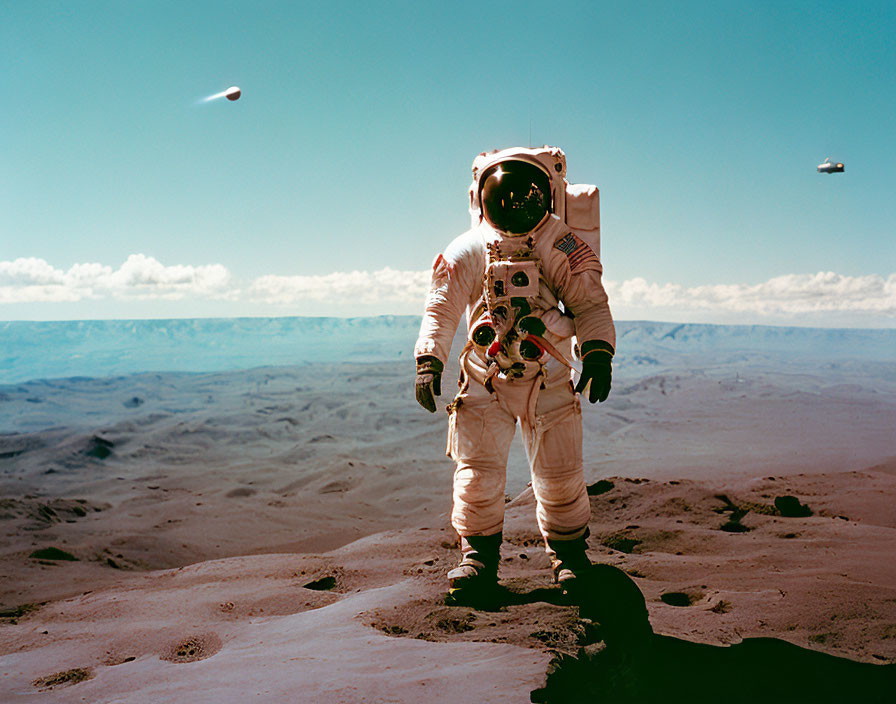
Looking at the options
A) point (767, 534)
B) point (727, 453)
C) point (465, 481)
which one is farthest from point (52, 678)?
point (727, 453)

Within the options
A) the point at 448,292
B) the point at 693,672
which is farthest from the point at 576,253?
the point at 693,672

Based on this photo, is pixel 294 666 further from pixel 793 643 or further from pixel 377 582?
pixel 793 643

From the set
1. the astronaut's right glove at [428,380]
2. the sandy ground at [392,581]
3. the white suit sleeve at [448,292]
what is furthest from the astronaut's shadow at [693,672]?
the white suit sleeve at [448,292]

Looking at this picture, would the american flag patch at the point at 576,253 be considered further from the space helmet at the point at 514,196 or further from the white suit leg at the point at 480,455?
the white suit leg at the point at 480,455

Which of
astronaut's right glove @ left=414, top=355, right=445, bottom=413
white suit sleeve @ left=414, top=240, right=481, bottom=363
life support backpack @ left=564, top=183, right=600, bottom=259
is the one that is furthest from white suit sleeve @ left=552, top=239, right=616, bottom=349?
astronaut's right glove @ left=414, top=355, right=445, bottom=413

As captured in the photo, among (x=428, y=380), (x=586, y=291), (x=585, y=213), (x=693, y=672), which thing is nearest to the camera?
(x=693, y=672)

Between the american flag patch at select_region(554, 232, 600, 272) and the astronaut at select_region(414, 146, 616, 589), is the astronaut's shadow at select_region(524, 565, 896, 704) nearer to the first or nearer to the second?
the astronaut at select_region(414, 146, 616, 589)

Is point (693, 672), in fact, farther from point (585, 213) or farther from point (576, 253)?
point (585, 213)
